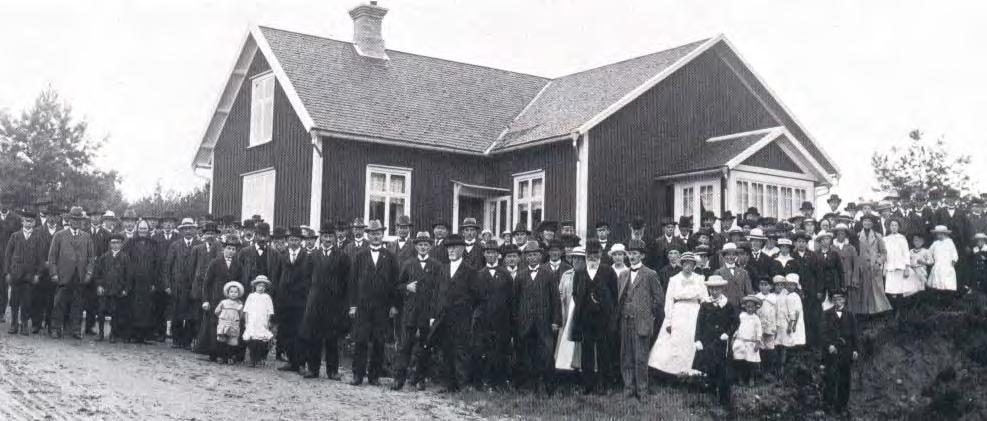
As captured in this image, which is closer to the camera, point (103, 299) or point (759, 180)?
point (103, 299)

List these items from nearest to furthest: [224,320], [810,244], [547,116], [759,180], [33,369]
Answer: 1. [33,369]
2. [224,320]
3. [810,244]
4. [759,180]
5. [547,116]

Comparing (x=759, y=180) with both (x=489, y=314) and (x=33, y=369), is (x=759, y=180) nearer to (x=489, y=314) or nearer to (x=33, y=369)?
(x=489, y=314)

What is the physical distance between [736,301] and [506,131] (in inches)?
455

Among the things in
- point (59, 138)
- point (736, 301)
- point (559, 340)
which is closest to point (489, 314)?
point (559, 340)

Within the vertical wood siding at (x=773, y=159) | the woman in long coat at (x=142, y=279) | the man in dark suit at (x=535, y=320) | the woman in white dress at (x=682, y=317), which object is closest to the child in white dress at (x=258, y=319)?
the woman in long coat at (x=142, y=279)

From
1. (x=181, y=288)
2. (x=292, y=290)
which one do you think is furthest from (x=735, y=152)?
(x=181, y=288)

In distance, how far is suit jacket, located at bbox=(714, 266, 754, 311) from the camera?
12203 mm

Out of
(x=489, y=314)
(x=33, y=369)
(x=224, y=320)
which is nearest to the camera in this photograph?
(x=33, y=369)

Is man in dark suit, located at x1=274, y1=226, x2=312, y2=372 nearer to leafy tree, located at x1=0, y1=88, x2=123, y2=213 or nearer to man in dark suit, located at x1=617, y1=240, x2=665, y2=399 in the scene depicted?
man in dark suit, located at x1=617, y1=240, x2=665, y2=399

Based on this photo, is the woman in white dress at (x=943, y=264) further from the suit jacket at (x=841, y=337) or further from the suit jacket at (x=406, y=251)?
the suit jacket at (x=406, y=251)

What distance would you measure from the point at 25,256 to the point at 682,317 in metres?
9.70

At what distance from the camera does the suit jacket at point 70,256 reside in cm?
1451

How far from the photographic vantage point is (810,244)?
14273mm

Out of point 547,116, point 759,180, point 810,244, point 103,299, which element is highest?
point 547,116
